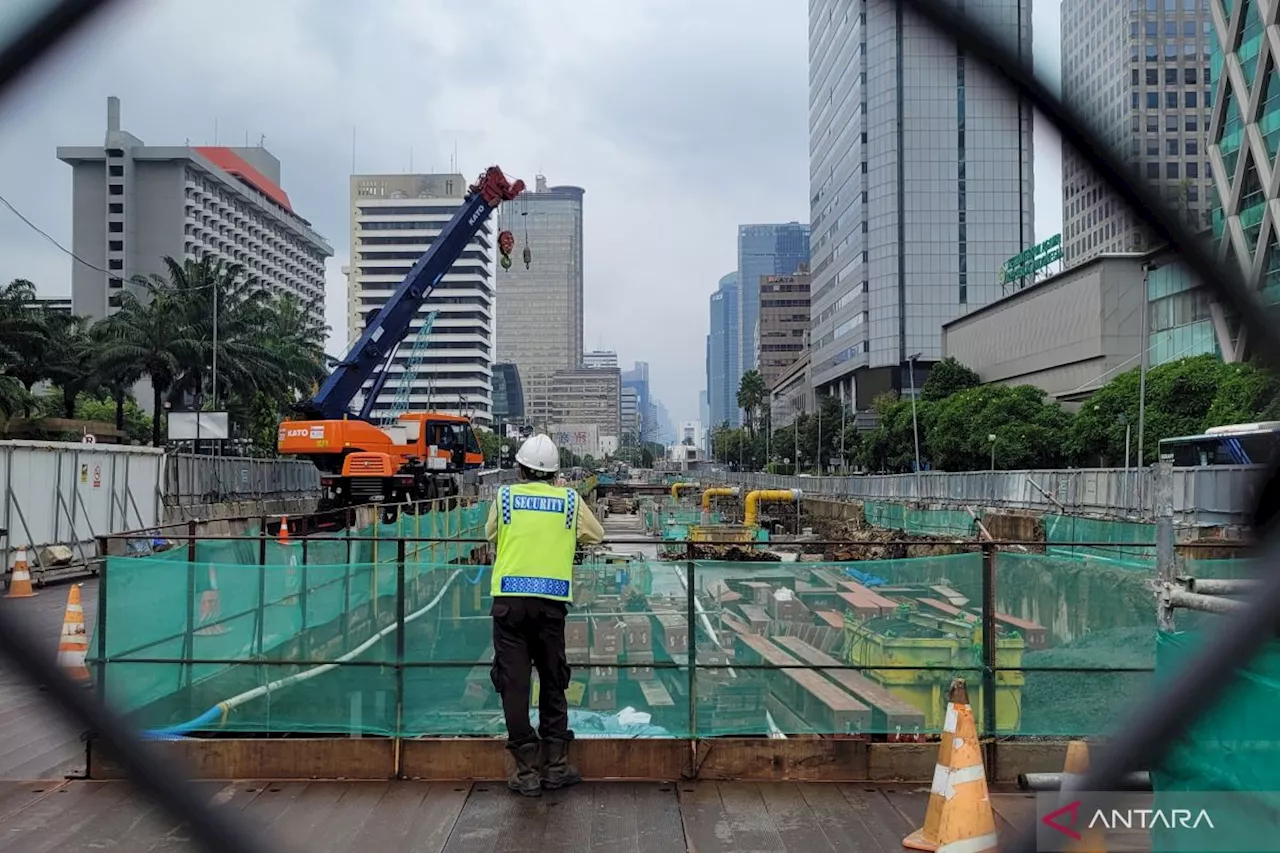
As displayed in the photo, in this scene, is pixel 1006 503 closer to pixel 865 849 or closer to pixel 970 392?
pixel 970 392

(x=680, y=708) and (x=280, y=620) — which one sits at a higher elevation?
(x=280, y=620)

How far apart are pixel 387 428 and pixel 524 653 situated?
21.0 m

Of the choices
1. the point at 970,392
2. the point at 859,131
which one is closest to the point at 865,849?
the point at 859,131

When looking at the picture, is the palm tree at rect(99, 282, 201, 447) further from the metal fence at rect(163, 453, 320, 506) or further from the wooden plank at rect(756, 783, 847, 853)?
the wooden plank at rect(756, 783, 847, 853)

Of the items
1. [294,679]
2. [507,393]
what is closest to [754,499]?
[294,679]

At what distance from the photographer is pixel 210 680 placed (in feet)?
18.4

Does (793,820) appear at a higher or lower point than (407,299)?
lower

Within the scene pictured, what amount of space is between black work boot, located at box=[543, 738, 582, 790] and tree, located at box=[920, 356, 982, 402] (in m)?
58.7

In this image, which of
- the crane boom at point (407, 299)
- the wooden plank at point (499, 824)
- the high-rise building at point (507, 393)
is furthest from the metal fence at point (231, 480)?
the high-rise building at point (507, 393)

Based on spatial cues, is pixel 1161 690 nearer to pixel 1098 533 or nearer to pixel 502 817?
pixel 502 817

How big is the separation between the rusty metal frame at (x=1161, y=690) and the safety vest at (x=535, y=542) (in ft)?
9.33

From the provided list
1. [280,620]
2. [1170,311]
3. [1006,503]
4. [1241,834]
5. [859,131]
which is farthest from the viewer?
[1006,503]

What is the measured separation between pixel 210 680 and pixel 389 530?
8.01 meters

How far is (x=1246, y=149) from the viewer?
1.22 m
